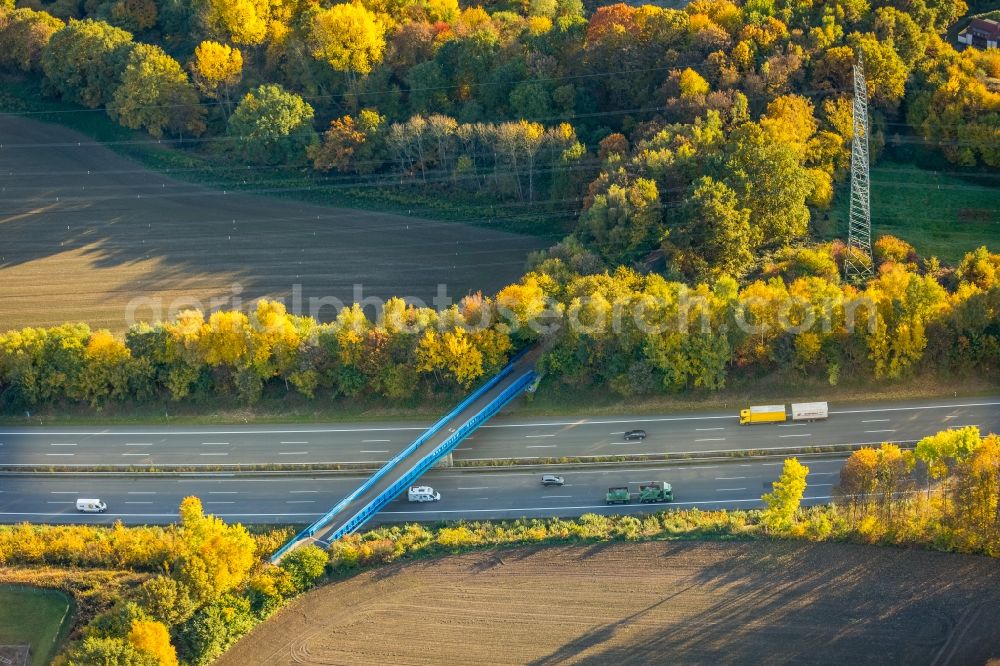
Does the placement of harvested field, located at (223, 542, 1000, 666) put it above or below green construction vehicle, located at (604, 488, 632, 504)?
below

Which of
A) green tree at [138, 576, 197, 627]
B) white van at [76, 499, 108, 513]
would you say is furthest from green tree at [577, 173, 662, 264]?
white van at [76, 499, 108, 513]

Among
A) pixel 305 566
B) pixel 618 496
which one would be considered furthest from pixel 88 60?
pixel 618 496

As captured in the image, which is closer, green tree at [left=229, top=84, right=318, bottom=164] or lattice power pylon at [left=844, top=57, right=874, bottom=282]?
lattice power pylon at [left=844, top=57, right=874, bottom=282]

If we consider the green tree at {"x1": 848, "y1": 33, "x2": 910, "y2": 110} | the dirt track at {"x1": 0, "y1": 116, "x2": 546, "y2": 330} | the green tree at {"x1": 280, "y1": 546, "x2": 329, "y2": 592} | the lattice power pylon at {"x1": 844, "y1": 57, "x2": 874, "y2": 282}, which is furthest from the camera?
the green tree at {"x1": 848, "y1": 33, "x2": 910, "y2": 110}

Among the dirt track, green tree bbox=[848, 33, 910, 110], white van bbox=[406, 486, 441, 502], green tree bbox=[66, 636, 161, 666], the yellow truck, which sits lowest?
green tree bbox=[66, 636, 161, 666]

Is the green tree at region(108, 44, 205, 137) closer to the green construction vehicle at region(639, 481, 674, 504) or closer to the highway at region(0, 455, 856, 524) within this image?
the highway at region(0, 455, 856, 524)

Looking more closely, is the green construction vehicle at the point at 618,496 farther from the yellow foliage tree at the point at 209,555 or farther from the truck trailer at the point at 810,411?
the yellow foliage tree at the point at 209,555

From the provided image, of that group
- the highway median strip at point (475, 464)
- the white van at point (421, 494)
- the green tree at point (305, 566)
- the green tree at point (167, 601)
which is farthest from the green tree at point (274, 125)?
the green tree at point (167, 601)

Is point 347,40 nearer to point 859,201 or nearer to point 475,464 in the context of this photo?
point 475,464
